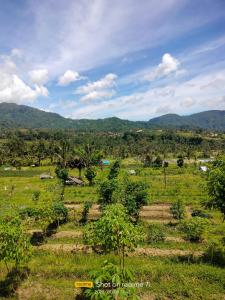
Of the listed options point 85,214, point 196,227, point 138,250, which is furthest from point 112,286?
point 85,214

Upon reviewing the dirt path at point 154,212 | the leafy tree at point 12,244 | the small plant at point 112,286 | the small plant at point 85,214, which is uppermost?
the small plant at point 112,286

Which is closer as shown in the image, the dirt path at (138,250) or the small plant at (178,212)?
the dirt path at (138,250)

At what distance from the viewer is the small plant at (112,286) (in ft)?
24.7

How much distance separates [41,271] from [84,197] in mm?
26250

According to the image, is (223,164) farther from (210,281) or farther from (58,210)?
(58,210)

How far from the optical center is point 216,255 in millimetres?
18969

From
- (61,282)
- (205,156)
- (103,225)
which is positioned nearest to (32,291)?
(61,282)

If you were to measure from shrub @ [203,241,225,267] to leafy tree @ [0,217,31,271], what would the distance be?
12.8 metres

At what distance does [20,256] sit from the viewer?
14344 millimetres

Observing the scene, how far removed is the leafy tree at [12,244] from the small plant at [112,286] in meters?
7.34

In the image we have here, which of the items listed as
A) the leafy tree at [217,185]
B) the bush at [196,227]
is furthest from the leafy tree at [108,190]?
the leafy tree at [217,185]

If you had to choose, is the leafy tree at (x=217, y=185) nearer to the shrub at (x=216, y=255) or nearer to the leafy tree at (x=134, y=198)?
the shrub at (x=216, y=255)

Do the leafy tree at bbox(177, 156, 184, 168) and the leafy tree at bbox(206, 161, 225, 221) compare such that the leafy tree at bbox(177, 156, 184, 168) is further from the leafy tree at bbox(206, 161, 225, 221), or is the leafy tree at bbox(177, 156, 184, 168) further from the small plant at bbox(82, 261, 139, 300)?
the small plant at bbox(82, 261, 139, 300)

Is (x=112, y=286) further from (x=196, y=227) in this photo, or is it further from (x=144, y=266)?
(x=196, y=227)
